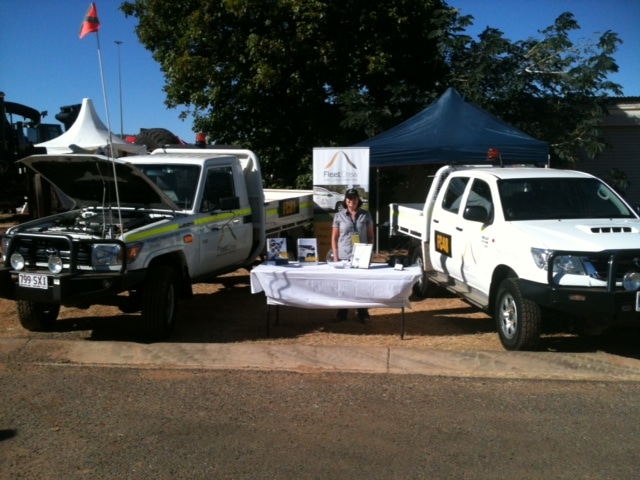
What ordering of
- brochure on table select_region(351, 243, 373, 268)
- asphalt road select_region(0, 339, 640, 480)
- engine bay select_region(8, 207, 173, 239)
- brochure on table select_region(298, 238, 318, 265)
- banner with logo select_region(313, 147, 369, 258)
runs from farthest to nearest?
banner with logo select_region(313, 147, 369, 258) < brochure on table select_region(298, 238, 318, 265) < brochure on table select_region(351, 243, 373, 268) < engine bay select_region(8, 207, 173, 239) < asphalt road select_region(0, 339, 640, 480)

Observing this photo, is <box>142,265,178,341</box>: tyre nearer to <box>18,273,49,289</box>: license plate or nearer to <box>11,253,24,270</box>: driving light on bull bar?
<box>18,273,49,289</box>: license plate

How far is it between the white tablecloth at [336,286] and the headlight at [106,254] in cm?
151

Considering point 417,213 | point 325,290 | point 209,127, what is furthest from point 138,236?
point 209,127

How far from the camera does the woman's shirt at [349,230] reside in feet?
27.2

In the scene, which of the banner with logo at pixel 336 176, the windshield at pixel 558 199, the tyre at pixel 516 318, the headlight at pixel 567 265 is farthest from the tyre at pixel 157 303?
the banner with logo at pixel 336 176

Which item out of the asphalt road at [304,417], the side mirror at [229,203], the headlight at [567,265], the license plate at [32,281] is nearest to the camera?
the asphalt road at [304,417]

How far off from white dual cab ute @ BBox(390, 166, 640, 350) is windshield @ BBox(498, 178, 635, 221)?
0.04ft

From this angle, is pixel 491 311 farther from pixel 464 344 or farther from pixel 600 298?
pixel 600 298

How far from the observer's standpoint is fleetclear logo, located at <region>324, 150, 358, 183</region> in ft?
39.6

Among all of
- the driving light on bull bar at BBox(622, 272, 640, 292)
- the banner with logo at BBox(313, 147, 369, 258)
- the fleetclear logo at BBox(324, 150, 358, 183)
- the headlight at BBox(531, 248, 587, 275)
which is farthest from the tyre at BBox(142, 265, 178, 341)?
the fleetclear logo at BBox(324, 150, 358, 183)

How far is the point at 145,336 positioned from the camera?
736 cm

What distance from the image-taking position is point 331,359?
6719mm

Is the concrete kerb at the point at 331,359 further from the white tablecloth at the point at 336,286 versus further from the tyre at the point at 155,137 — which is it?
the tyre at the point at 155,137

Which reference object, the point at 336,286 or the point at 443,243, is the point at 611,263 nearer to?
the point at 336,286
